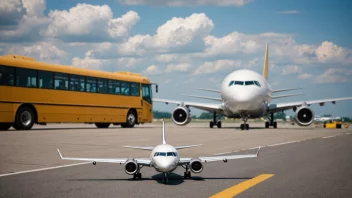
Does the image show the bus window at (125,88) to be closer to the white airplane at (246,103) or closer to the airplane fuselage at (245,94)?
the white airplane at (246,103)

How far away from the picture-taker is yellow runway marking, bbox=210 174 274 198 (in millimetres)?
8430

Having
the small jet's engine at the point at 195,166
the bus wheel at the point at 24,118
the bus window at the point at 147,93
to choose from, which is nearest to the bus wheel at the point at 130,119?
the bus window at the point at 147,93

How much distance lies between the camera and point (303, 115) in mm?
42938

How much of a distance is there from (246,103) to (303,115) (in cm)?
772

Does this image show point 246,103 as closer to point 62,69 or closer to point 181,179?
point 62,69

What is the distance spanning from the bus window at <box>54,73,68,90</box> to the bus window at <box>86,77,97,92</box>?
243cm

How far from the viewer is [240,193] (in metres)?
8.55

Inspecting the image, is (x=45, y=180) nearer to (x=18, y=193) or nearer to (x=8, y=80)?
(x=18, y=193)

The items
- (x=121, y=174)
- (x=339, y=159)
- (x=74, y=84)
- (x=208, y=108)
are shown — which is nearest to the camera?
(x=121, y=174)

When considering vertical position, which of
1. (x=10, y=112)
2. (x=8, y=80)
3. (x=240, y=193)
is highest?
(x=8, y=80)

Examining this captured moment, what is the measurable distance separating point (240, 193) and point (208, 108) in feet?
122

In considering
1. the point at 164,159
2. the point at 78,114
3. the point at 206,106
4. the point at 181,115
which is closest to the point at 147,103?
the point at 181,115

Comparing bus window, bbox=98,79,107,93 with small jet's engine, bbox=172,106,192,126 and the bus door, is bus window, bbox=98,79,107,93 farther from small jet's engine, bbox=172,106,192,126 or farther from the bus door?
small jet's engine, bbox=172,106,192,126

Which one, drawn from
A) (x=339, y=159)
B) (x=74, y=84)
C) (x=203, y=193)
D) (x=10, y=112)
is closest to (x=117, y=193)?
(x=203, y=193)
